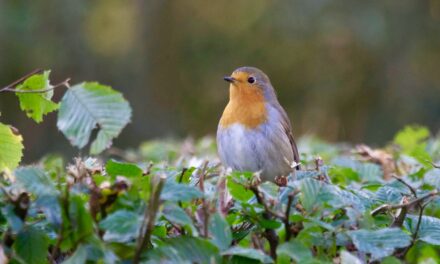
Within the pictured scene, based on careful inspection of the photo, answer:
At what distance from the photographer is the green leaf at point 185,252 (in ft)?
5.57

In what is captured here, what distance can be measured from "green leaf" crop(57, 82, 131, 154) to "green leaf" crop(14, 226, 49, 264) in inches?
11.5

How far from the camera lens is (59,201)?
66.6 inches

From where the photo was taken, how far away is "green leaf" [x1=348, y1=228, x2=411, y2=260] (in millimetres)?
1803

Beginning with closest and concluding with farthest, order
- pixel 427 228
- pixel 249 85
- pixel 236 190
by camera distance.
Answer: pixel 236 190, pixel 427 228, pixel 249 85

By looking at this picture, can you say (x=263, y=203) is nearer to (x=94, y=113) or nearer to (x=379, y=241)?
(x=379, y=241)

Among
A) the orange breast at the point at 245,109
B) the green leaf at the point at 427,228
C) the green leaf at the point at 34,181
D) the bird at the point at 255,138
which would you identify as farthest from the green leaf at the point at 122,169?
the orange breast at the point at 245,109

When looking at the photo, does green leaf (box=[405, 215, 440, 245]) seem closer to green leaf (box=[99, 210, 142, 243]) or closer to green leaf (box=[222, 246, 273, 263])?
green leaf (box=[222, 246, 273, 263])

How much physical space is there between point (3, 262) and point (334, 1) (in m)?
11.2

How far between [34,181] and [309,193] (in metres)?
0.56

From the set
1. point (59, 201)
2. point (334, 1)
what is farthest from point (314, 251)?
point (334, 1)

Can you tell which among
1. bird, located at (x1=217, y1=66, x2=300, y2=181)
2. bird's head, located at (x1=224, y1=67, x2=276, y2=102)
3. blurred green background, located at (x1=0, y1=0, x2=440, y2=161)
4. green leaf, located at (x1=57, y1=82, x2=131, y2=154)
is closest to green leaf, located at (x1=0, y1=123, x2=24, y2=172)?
green leaf, located at (x1=57, y1=82, x2=131, y2=154)

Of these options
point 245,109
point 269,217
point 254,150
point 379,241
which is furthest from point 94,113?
point 245,109

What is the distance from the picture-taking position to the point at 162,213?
1743 millimetres

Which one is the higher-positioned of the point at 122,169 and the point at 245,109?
the point at 245,109
